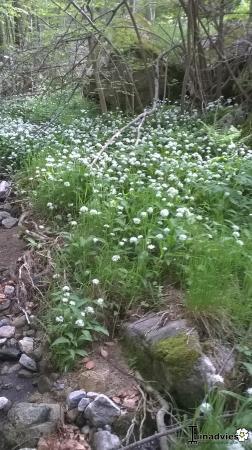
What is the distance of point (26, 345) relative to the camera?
143 inches

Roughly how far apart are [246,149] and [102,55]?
167 inches

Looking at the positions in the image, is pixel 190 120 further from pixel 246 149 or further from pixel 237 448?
pixel 237 448

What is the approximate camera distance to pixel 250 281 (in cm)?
343

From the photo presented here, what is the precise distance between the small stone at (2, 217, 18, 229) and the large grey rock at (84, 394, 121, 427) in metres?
2.91

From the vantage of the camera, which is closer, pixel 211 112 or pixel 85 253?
pixel 85 253

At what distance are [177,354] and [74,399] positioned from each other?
0.76 meters

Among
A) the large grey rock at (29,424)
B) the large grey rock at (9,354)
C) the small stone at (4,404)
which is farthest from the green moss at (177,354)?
the large grey rock at (9,354)

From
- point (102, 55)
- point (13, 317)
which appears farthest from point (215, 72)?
point (13, 317)

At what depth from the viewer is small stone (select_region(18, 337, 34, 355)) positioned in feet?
11.8

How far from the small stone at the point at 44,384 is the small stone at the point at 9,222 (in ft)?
7.97

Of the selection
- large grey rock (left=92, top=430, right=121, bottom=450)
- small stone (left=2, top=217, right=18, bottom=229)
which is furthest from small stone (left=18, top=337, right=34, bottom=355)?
small stone (left=2, top=217, right=18, bottom=229)

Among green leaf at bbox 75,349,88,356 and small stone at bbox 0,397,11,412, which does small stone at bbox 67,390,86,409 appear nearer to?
green leaf at bbox 75,349,88,356

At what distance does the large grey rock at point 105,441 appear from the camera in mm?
2707

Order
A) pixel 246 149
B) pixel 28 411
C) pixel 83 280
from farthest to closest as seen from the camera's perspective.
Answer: pixel 246 149
pixel 83 280
pixel 28 411
